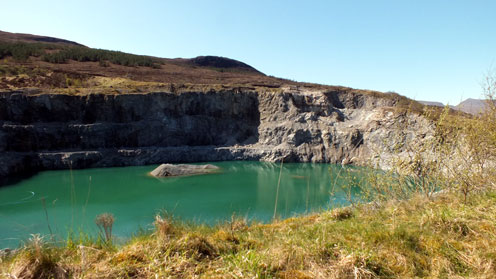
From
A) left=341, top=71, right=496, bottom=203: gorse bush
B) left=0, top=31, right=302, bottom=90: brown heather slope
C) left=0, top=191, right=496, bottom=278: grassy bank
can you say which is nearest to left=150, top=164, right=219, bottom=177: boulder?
left=0, top=31, right=302, bottom=90: brown heather slope

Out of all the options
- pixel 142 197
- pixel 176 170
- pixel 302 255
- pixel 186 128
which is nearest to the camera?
pixel 302 255

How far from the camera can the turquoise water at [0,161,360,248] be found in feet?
36.9

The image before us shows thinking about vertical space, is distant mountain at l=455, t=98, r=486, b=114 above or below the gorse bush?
above

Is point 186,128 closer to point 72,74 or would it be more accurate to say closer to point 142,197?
point 142,197

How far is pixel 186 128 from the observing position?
33.5 meters

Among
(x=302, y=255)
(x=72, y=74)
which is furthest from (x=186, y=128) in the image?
(x=302, y=255)

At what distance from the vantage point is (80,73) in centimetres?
3769

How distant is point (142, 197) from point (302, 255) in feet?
52.2

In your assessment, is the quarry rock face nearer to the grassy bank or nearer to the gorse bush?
the gorse bush

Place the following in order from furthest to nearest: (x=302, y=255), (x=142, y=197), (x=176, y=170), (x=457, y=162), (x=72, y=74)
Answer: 1. (x=72, y=74)
2. (x=176, y=170)
3. (x=142, y=197)
4. (x=457, y=162)
5. (x=302, y=255)

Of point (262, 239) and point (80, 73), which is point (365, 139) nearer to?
point (262, 239)

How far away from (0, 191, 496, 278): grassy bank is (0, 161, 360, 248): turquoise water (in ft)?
17.7

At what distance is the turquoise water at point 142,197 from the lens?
36.9 feet

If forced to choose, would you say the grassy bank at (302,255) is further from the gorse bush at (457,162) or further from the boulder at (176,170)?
the boulder at (176,170)
